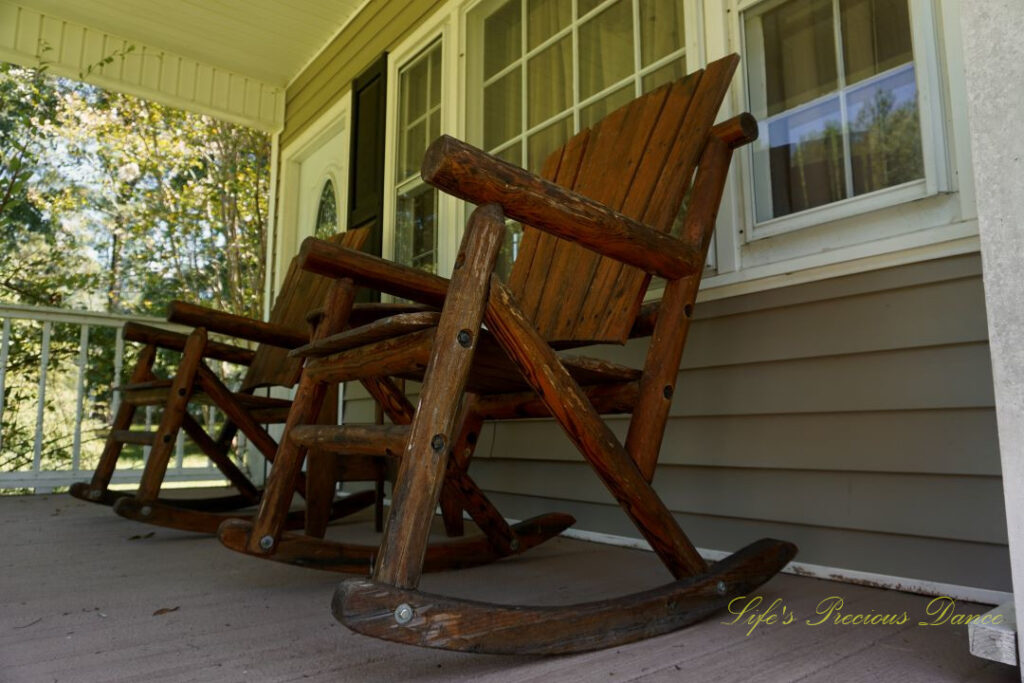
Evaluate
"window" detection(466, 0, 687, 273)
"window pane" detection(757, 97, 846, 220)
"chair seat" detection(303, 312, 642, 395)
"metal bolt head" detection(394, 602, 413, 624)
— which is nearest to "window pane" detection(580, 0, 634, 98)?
"window" detection(466, 0, 687, 273)

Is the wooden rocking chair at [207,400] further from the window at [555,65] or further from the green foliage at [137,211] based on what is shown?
the green foliage at [137,211]

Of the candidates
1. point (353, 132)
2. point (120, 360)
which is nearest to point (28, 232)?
point (120, 360)

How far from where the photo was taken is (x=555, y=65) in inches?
102

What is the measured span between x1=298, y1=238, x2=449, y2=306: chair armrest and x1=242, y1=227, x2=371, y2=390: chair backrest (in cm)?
109

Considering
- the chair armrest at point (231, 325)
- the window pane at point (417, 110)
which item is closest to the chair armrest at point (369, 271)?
the chair armrest at point (231, 325)

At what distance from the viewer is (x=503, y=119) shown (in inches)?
112

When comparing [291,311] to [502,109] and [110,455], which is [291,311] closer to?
[110,455]

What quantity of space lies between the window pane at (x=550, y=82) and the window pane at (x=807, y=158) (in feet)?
3.09

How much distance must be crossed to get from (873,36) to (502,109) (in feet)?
5.17

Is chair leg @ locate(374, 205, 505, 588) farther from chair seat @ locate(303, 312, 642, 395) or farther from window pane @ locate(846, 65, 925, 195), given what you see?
window pane @ locate(846, 65, 925, 195)

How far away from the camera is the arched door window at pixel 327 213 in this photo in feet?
14.1

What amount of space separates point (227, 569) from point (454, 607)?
112 cm

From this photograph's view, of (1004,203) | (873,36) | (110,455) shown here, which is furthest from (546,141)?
(110,455)

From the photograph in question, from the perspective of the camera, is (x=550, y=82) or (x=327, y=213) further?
(x=327, y=213)
